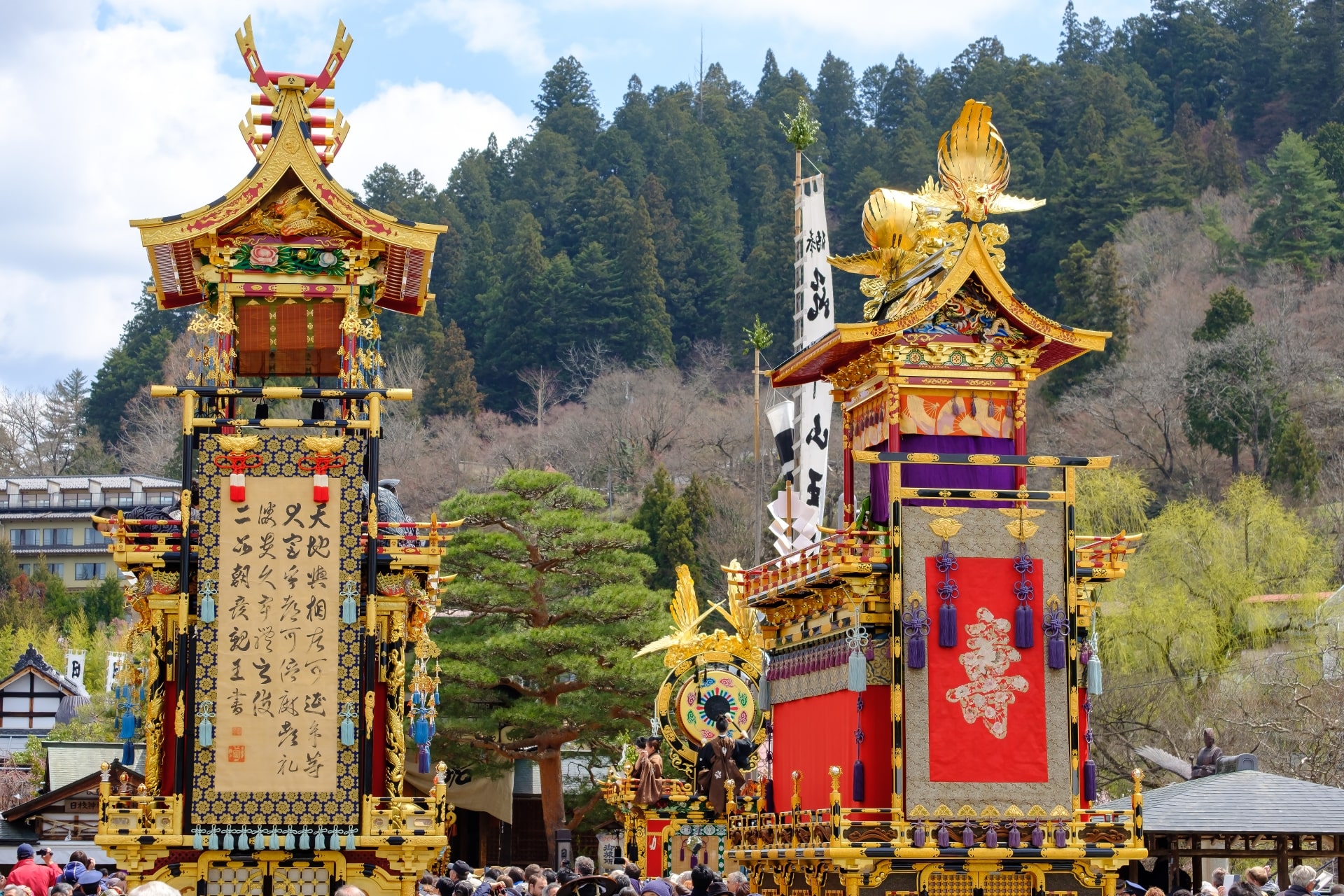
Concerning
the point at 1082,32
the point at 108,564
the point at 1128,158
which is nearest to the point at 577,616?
the point at 1128,158

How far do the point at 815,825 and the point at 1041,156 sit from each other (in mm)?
61405

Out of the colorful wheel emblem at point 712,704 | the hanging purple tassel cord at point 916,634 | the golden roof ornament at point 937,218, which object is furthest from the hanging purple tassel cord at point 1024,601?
the colorful wheel emblem at point 712,704

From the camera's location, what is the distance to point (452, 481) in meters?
73.9

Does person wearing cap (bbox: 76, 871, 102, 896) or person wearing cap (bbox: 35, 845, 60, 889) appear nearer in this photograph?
person wearing cap (bbox: 76, 871, 102, 896)

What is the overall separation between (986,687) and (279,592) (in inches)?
397

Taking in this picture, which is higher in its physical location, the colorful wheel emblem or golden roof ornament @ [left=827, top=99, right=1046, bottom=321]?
golden roof ornament @ [left=827, top=99, right=1046, bottom=321]

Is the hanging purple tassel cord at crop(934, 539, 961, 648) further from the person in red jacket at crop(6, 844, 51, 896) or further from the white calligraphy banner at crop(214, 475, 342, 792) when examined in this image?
the person in red jacket at crop(6, 844, 51, 896)

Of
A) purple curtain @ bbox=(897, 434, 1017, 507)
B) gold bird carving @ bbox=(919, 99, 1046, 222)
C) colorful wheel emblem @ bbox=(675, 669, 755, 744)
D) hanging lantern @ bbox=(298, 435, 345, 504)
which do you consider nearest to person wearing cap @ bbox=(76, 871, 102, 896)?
hanging lantern @ bbox=(298, 435, 345, 504)

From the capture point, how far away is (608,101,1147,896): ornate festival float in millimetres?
26828

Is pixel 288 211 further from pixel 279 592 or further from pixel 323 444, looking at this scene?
pixel 279 592

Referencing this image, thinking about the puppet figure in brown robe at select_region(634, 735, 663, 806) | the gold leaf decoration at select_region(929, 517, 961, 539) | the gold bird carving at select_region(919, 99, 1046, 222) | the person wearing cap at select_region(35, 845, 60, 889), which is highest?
the gold bird carving at select_region(919, 99, 1046, 222)

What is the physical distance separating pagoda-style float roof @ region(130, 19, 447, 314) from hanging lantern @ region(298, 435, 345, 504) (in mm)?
2124

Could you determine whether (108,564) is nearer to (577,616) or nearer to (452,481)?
(452,481)

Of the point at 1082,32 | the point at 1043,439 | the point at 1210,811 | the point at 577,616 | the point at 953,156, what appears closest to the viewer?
the point at 1210,811
